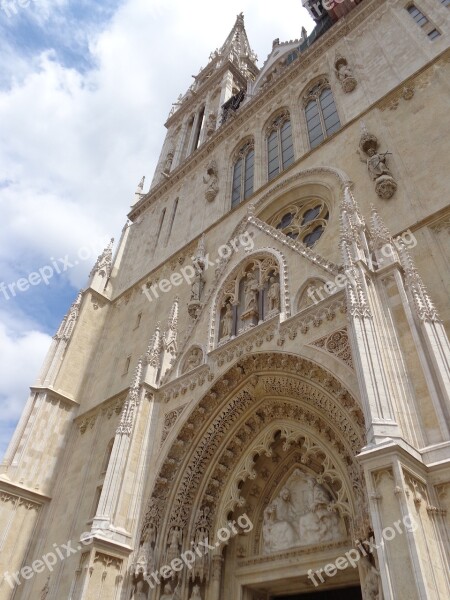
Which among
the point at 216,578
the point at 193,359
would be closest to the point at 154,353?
the point at 193,359

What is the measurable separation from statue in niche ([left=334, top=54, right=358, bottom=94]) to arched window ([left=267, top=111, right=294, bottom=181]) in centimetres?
247

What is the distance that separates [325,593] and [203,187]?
15.2 meters

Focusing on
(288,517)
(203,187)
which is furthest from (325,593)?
(203,187)

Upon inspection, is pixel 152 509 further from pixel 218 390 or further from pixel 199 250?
pixel 199 250

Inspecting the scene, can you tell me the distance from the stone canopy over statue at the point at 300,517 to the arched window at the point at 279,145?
10404 mm

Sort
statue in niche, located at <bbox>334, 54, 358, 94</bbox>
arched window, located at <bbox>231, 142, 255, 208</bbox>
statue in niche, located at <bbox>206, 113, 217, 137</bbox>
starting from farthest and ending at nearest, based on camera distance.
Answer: statue in niche, located at <bbox>206, 113, 217, 137</bbox>
arched window, located at <bbox>231, 142, 255, 208</bbox>
statue in niche, located at <bbox>334, 54, 358, 94</bbox>

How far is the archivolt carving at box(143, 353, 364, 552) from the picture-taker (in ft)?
28.5

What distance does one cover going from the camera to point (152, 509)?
9156 mm

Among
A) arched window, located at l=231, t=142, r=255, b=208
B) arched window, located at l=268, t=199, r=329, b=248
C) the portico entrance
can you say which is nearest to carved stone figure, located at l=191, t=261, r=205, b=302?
arched window, located at l=268, t=199, r=329, b=248

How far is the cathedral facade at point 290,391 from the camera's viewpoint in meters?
6.21

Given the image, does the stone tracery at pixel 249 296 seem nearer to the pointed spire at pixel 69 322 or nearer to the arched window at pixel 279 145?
the arched window at pixel 279 145

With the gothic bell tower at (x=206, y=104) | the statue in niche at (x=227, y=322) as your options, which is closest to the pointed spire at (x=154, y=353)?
the statue in niche at (x=227, y=322)

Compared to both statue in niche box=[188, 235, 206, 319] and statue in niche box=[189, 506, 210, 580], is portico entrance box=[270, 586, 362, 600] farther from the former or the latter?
statue in niche box=[188, 235, 206, 319]

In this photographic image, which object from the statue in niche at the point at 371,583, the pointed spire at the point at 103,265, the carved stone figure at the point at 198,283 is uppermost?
the pointed spire at the point at 103,265
